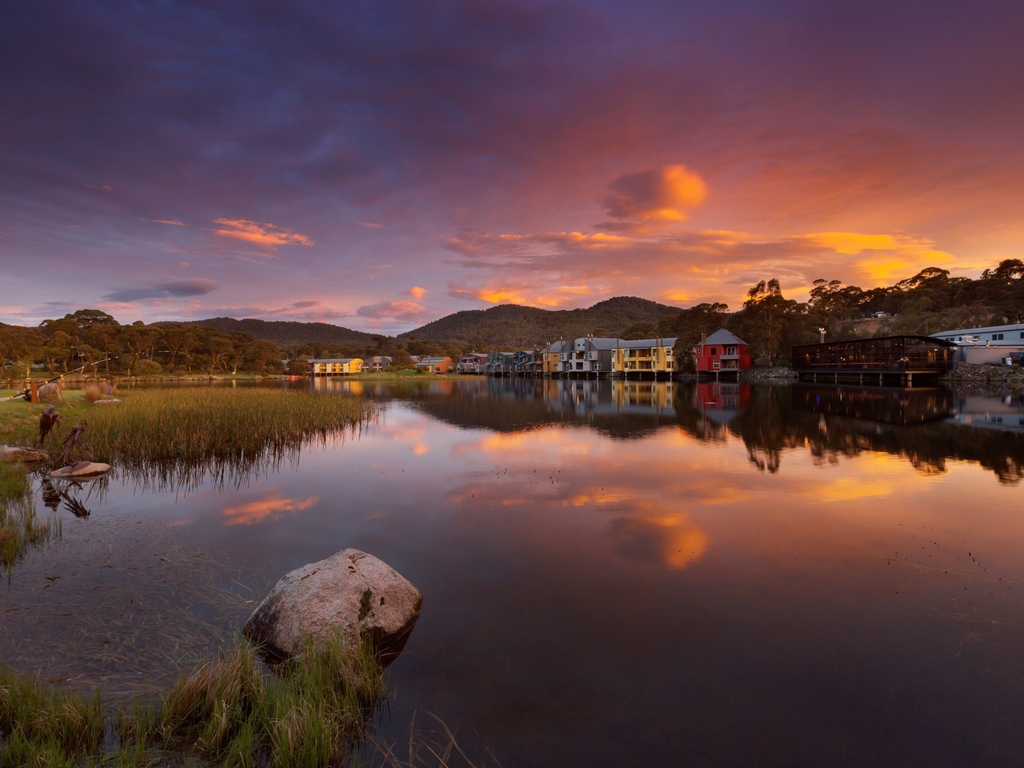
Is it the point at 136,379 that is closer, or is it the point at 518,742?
the point at 518,742

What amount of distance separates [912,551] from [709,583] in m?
4.38

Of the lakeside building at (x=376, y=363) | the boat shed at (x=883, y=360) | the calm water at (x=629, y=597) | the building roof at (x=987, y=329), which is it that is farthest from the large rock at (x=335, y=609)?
the lakeside building at (x=376, y=363)

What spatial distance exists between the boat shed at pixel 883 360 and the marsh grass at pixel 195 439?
62.9m

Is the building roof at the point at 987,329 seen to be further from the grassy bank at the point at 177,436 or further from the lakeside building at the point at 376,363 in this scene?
the lakeside building at the point at 376,363

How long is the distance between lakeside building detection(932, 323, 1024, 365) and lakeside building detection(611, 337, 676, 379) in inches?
1550

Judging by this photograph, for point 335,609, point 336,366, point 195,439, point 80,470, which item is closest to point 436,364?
point 336,366

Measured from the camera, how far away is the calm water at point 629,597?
473 centimetres

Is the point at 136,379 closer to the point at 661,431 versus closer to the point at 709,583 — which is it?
the point at 661,431

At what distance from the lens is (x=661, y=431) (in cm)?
2528

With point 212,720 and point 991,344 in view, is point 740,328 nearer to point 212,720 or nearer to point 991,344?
point 991,344

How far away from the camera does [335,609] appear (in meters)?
5.79

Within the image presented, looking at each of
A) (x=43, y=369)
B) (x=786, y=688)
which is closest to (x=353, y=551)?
(x=786, y=688)

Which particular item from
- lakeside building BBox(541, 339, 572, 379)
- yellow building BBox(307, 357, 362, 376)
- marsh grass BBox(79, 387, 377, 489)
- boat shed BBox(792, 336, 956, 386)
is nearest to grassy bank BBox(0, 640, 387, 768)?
marsh grass BBox(79, 387, 377, 489)

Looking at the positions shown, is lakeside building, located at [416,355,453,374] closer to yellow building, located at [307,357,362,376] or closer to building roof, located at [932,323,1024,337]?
yellow building, located at [307,357,362,376]
